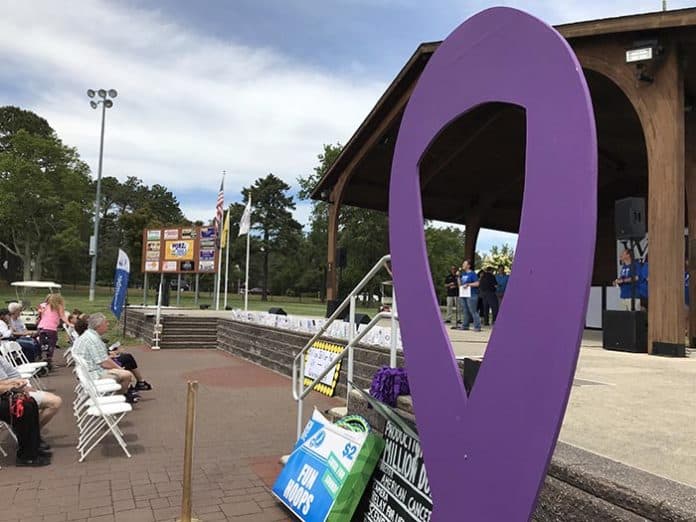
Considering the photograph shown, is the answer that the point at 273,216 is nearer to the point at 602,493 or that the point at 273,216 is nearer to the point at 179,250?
the point at 179,250

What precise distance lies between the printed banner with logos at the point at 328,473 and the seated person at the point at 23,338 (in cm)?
814

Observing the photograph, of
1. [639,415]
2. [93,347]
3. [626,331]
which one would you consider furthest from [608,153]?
[93,347]

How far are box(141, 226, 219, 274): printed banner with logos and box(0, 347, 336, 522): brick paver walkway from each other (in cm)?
1796

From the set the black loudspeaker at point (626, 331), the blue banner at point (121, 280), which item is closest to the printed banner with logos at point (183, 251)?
the blue banner at point (121, 280)

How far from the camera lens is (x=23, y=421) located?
5.07 metres

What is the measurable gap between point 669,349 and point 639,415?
4.05 metres

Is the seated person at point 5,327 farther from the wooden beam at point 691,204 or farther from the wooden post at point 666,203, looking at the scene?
the wooden beam at point 691,204

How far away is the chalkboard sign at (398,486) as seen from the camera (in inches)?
127

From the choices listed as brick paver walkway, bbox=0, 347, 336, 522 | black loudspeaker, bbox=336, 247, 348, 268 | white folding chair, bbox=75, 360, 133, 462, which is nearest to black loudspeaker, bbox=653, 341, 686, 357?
brick paver walkway, bbox=0, 347, 336, 522

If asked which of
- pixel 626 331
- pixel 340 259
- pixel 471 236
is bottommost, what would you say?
pixel 626 331

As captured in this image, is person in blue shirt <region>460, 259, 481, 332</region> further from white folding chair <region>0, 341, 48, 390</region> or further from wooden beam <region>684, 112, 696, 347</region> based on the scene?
white folding chair <region>0, 341, 48, 390</region>

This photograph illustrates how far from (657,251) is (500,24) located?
20.6 feet

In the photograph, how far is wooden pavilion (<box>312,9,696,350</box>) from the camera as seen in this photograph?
7.26m

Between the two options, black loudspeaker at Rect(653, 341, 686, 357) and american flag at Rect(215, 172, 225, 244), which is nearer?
black loudspeaker at Rect(653, 341, 686, 357)
